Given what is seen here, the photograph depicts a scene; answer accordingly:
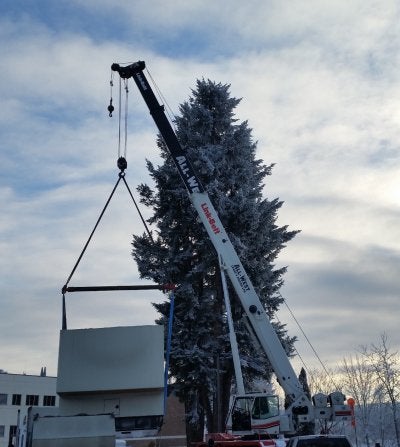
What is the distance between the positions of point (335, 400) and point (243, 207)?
34.0 ft

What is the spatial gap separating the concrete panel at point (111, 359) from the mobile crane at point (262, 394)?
21.8 ft

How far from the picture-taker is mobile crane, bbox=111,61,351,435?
633 inches

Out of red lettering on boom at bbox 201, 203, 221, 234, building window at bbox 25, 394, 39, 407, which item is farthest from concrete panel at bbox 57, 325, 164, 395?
building window at bbox 25, 394, 39, 407

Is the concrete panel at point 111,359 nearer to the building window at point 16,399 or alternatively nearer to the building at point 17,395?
the building at point 17,395

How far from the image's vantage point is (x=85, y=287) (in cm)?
1349

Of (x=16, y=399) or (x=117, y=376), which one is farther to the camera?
(x=16, y=399)

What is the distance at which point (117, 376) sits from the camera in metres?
10.5

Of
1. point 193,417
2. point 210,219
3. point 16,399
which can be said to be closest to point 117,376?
point 210,219

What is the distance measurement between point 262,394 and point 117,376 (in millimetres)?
7223

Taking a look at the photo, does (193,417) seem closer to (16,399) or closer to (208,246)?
(208,246)

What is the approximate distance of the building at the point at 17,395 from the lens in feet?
199

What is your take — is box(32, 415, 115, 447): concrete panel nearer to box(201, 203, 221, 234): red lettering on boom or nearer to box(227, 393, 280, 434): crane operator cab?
box(227, 393, 280, 434): crane operator cab

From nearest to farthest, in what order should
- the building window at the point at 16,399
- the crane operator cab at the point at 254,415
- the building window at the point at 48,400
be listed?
the crane operator cab at the point at 254,415 < the building window at the point at 16,399 < the building window at the point at 48,400

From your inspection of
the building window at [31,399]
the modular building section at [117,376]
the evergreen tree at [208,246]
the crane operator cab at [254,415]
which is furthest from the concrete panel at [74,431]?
the building window at [31,399]
